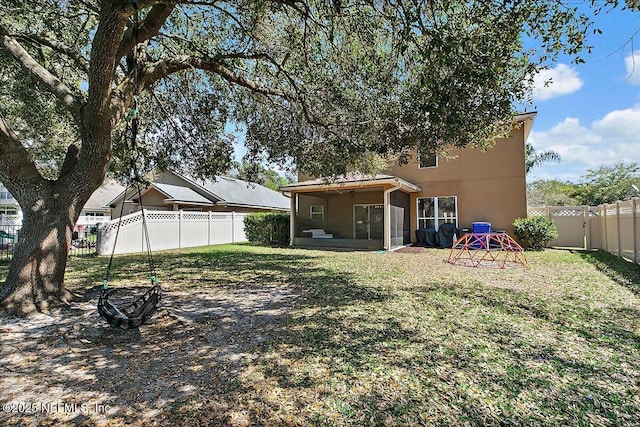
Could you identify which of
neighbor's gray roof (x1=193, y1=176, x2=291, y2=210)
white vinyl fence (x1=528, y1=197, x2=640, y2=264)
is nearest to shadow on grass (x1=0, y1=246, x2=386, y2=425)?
white vinyl fence (x1=528, y1=197, x2=640, y2=264)

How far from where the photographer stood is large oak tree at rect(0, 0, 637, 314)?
4.66 meters

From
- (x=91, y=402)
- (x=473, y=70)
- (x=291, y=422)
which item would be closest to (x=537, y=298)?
(x=473, y=70)

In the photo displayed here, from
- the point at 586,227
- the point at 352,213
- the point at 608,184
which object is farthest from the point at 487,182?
the point at 608,184

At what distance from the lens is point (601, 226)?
40.3 feet

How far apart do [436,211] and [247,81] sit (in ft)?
36.8

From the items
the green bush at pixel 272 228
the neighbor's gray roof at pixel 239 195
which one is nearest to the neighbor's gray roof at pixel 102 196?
the neighbor's gray roof at pixel 239 195

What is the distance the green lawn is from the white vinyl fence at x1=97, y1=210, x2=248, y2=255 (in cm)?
620

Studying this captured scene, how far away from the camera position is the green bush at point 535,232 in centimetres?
1285

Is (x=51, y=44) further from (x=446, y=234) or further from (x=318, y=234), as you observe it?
(x=446, y=234)

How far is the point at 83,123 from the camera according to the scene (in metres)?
5.24

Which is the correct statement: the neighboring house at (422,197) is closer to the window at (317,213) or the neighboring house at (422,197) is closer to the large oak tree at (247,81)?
the window at (317,213)

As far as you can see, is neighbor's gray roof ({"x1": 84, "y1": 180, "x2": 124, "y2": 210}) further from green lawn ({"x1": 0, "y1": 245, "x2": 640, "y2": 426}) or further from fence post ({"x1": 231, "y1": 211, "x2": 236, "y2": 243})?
green lawn ({"x1": 0, "y1": 245, "x2": 640, "y2": 426})

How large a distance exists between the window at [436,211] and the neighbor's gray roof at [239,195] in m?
9.73

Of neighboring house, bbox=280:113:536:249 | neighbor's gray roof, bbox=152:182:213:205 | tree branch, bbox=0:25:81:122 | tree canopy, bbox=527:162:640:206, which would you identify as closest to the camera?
tree branch, bbox=0:25:81:122
